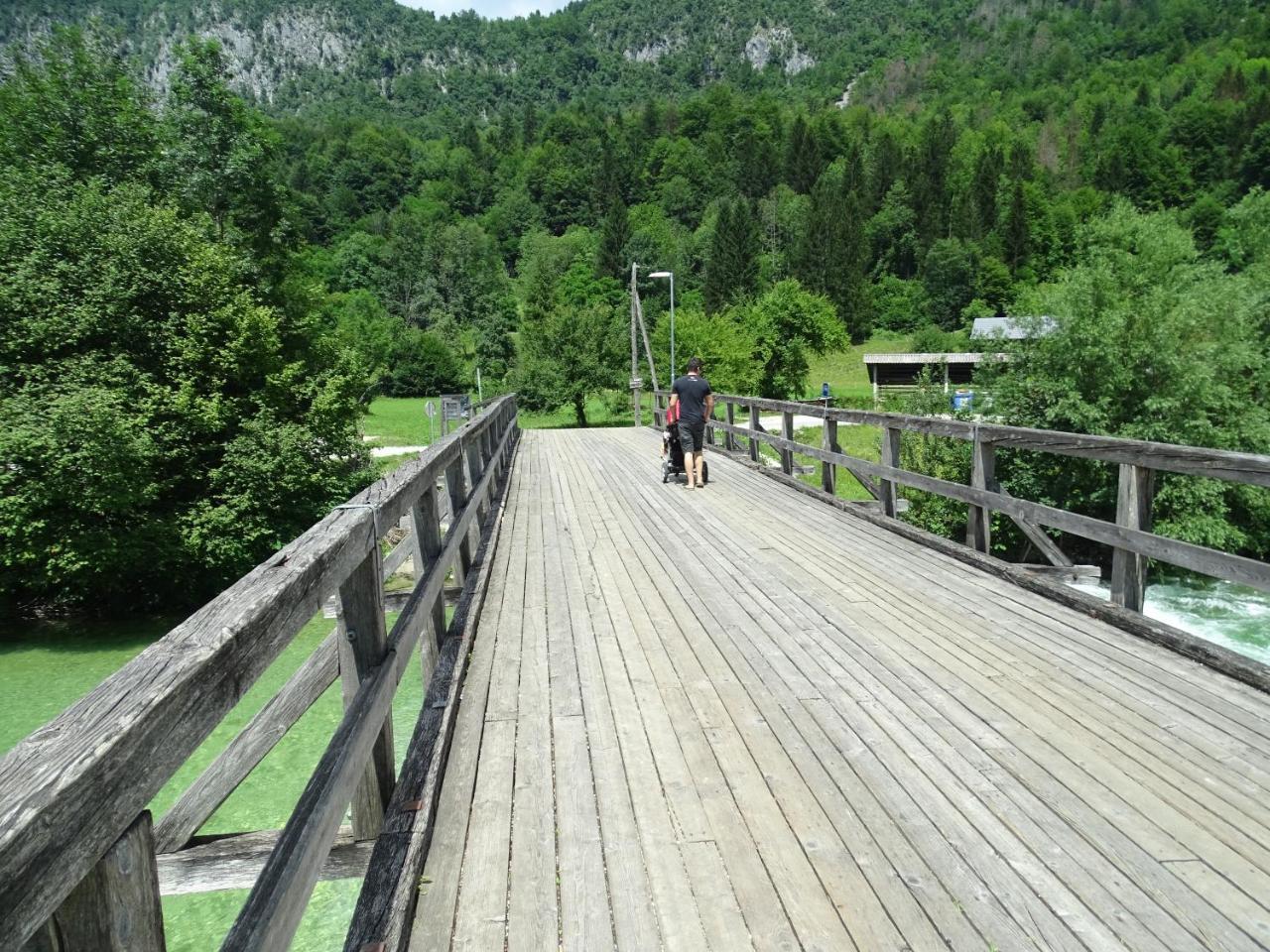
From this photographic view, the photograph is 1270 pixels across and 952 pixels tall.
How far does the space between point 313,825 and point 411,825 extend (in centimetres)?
94

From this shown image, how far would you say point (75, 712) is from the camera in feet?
3.63

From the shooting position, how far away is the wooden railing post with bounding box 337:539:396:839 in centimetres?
254

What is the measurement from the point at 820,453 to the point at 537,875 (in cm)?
717

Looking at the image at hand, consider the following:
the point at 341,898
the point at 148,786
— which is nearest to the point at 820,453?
the point at 341,898

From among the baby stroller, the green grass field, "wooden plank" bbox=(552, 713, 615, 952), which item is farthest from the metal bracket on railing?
the green grass field

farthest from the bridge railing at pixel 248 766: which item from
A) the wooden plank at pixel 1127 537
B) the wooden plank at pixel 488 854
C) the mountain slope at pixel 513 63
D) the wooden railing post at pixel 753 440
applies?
the mountain slope at pixel 513 63

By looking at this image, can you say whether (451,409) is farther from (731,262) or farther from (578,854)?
(731,262)

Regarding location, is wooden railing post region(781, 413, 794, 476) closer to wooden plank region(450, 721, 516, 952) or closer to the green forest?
wooden plank region(450, 721, 516, 952)

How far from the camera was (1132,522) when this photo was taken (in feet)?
15.1

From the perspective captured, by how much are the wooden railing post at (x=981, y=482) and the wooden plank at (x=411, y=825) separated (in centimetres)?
409

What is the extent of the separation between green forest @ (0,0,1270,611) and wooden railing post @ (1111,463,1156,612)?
15715 millimetres

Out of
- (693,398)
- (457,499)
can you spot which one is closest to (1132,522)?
(457,499)

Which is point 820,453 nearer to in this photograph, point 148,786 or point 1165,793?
point 1165,793

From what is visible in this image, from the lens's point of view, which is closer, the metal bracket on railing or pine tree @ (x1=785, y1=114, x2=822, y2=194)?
the metal bracket on railing
